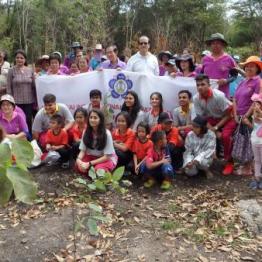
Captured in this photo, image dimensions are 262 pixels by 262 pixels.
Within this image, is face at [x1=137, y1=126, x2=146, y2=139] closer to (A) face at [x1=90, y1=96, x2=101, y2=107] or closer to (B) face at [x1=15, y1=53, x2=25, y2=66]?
(A) face at [x1=90, y1=96, x2=101, y2=107]

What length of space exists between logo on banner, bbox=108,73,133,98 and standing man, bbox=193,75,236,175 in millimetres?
1533

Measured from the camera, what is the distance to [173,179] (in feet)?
19.9

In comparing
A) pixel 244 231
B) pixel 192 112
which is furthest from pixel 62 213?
pixel 192 112

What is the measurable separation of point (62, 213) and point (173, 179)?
5.99ft

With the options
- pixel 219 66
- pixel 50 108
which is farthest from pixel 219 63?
pixel 50 108

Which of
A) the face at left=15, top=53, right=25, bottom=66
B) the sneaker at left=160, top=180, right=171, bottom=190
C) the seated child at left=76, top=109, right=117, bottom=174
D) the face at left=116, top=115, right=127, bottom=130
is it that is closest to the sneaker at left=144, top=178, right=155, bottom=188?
the sneaker at left=160, top=180, right=171, bottom=190

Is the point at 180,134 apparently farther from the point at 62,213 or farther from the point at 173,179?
the point at 62,213

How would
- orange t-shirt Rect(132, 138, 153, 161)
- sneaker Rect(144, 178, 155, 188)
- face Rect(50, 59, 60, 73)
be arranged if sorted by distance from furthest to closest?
face Rect(50, 59, 60, 73)
orange t-shirt Rect(132, 138, 153, 161)
sneaker Rect(144, 178, 155, 188)

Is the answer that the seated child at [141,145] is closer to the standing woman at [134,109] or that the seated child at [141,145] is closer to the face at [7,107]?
the standing woman at [134,109]

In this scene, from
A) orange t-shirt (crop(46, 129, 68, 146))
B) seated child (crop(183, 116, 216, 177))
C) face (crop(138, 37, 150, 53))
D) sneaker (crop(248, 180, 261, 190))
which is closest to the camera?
sneaker (crop(248, 180, 261, 190))

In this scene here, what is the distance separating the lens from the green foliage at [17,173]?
141 cm

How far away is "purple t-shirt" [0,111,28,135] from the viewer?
6410 mm

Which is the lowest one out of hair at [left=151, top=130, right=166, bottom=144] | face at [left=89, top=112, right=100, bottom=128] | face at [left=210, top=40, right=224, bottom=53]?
hair at [left=151, top=130, right=166, bottom=144]

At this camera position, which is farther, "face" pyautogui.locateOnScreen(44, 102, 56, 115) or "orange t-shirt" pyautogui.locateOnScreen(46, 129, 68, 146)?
"face" pyautogui.locateOnScreen(44, 102, 56, 115)
